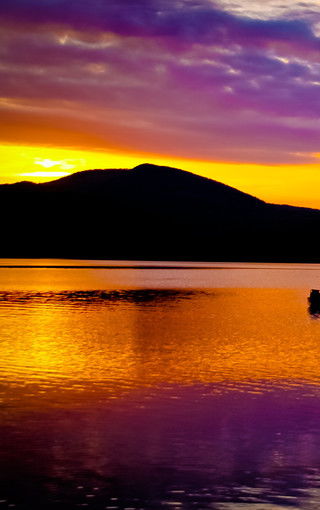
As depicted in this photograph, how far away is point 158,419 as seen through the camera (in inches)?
771

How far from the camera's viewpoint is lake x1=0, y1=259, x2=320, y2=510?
13.7 m

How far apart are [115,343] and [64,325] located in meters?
9.28

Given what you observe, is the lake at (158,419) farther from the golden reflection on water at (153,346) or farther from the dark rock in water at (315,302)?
the dark rock in water at (315,302)

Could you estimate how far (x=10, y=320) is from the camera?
47.9m

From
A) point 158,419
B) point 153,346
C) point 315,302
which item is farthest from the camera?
point 315,302

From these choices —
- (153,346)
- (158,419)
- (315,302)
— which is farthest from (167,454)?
(315,302)

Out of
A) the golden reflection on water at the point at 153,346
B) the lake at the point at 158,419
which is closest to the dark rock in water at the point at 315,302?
the golden reflection on water at the point at 153,346

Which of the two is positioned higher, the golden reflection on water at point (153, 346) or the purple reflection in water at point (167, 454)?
the purple reflection in water at point (167, 454)

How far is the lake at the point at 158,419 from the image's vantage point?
13.7 m

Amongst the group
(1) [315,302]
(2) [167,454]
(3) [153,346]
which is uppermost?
(1) [315,302]

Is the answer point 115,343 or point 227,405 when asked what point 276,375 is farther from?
point 115,343

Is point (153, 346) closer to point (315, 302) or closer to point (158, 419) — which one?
point (158, 419)

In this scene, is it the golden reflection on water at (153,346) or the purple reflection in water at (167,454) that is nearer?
the purple reflection in water at (167,454)

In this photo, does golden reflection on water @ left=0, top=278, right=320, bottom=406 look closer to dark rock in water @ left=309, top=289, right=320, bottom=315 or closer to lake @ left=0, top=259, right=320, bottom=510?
lake @ left=0, top=259, right=320, bottom=510
